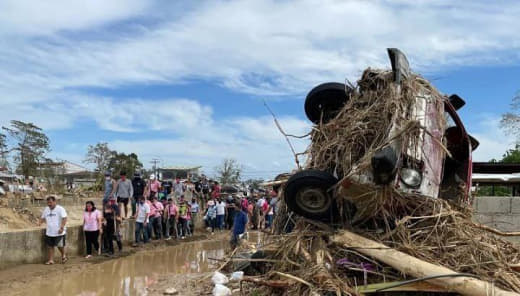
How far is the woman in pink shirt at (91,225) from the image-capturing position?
43.1ft

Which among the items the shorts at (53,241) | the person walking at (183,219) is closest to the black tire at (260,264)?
the shorts at (53,241)

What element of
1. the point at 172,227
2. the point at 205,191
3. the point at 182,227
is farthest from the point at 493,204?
the point at 205,191

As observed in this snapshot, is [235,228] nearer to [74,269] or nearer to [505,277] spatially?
[74,269]

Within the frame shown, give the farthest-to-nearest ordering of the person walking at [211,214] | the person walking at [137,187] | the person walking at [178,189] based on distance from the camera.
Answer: the person walking at [211,214]
the person walking at [178,189]
the person walking at [137,187]

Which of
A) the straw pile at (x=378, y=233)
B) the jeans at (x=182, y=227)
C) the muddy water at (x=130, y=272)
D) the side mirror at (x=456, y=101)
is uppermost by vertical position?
the side mirror at (x=456, y=101)

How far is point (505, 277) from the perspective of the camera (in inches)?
215

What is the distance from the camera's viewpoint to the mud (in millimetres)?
9523

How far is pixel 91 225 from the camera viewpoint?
13.1 meters

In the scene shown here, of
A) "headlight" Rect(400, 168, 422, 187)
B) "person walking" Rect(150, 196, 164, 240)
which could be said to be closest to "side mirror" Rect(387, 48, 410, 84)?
"headlight" Rect(400, 168, 422, 187)

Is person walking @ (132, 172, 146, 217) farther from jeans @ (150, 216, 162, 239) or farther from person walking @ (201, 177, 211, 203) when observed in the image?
person walking @ (201, 177, 211, 203)

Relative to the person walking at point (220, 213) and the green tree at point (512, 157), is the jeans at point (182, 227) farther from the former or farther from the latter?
the green tree at point (512, 157)

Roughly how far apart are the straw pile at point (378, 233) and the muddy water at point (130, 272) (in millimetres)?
3023

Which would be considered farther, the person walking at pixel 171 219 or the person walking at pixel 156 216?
the person walking at pixel 171 219

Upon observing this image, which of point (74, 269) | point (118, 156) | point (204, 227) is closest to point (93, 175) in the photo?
point (118, 156)
